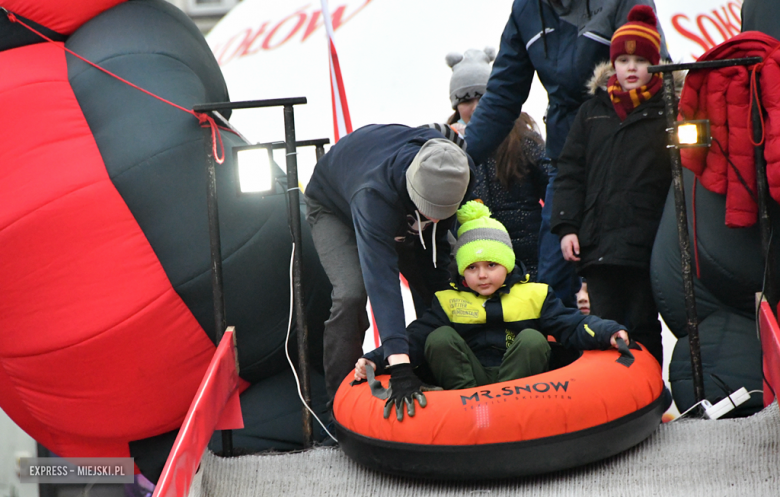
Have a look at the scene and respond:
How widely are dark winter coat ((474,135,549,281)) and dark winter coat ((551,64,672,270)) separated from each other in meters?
0.80

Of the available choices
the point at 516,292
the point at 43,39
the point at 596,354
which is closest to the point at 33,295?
the point at 43,39

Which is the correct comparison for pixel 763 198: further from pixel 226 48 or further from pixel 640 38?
pixel 226 48

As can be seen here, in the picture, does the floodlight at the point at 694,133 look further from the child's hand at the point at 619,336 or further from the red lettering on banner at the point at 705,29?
the red lettering on banner at the point at 705,29

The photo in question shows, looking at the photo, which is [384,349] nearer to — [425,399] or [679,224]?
[425,399]

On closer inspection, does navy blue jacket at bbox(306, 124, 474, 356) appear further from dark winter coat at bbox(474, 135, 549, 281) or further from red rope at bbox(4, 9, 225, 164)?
dark winter coat at bbox(474, 135, 549, 281)

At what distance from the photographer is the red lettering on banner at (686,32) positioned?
4.98 meters

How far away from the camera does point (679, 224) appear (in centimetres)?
252

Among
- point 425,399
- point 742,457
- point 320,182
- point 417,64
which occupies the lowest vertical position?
point 742,457

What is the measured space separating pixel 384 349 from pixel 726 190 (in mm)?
1221

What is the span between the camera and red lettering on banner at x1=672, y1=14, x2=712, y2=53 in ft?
16.4

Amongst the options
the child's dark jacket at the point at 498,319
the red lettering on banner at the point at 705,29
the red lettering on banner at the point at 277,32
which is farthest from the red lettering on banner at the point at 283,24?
the child's dark jacket at the point at 498,319

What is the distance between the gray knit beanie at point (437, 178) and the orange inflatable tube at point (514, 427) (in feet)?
1.75

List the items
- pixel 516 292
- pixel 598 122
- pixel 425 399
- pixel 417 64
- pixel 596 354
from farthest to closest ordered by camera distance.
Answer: pixel 417 64 < pixel 598 122 < pixel 516 292 < pixel 596 354 < pixel 425 399

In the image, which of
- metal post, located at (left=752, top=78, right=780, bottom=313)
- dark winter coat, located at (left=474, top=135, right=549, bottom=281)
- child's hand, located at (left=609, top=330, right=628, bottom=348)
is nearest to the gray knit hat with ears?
dark winter coat, located at (left=474, top=135, right=549, bottom=281)
